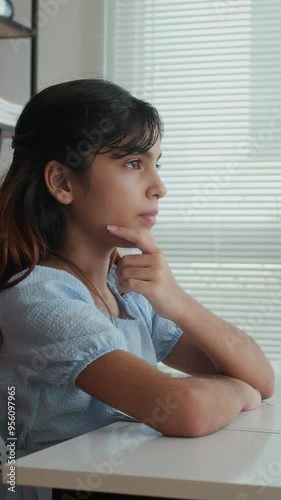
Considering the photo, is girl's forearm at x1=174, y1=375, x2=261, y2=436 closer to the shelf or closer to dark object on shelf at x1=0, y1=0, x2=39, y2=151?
dark object on shelf at x1=0, y1=0, x2=39, y2=151

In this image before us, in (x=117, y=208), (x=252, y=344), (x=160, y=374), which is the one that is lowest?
(x=252, y=344)

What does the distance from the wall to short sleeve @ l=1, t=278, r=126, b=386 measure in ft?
8.48

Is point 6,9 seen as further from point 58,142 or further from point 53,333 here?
point 53,333

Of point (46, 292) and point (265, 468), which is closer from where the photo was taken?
point (265, 468)

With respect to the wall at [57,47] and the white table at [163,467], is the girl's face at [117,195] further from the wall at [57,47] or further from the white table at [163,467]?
the wall at [57,47]

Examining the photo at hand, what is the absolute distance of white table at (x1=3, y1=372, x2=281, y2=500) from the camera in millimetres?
806

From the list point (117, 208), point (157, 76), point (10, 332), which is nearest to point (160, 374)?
point (10, 332)

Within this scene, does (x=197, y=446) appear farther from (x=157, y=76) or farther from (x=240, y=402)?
(x=157, y=76)

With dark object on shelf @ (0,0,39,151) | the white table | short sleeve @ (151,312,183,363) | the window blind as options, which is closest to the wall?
the window blind

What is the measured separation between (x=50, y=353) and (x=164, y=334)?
55cm

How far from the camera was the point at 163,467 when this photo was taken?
879 millimetres

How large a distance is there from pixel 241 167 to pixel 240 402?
2376 mm

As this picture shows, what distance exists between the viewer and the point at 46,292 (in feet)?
4.14

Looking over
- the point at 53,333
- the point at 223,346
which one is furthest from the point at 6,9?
the point at 53,333
